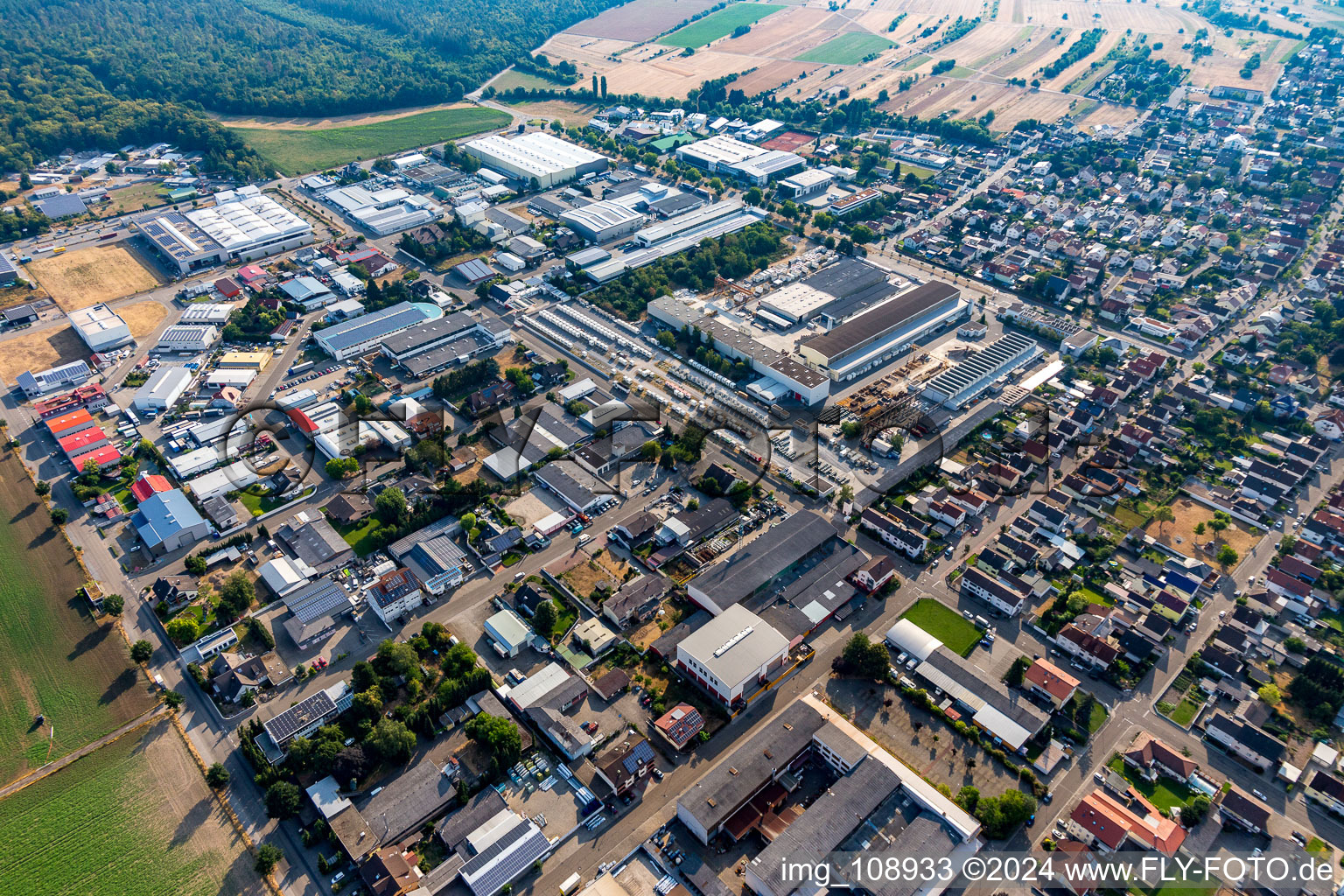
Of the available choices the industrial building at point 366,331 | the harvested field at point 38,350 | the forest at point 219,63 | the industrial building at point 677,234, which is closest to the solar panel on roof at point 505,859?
the industrial building at point 366,331

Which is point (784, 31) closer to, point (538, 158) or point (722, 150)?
point (722, 150)

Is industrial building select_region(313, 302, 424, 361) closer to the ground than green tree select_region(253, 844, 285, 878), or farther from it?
farther from it

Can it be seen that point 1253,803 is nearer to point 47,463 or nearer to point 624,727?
point 624,727

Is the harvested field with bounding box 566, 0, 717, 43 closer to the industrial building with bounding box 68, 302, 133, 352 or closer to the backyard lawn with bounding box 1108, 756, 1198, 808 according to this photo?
the industrial building with bounding box 68, 302, 133, 352

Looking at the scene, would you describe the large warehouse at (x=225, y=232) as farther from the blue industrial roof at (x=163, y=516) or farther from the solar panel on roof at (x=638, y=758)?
the solar panel on roof at (x=638, y=758)

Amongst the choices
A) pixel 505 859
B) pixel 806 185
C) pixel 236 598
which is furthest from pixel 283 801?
pixel 806 185

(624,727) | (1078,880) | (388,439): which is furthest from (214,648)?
(1078,880)

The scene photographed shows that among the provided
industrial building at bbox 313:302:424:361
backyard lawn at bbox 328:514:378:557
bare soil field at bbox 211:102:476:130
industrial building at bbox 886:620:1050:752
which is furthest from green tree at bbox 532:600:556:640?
bare soil field at bbox 211:102:476:130
